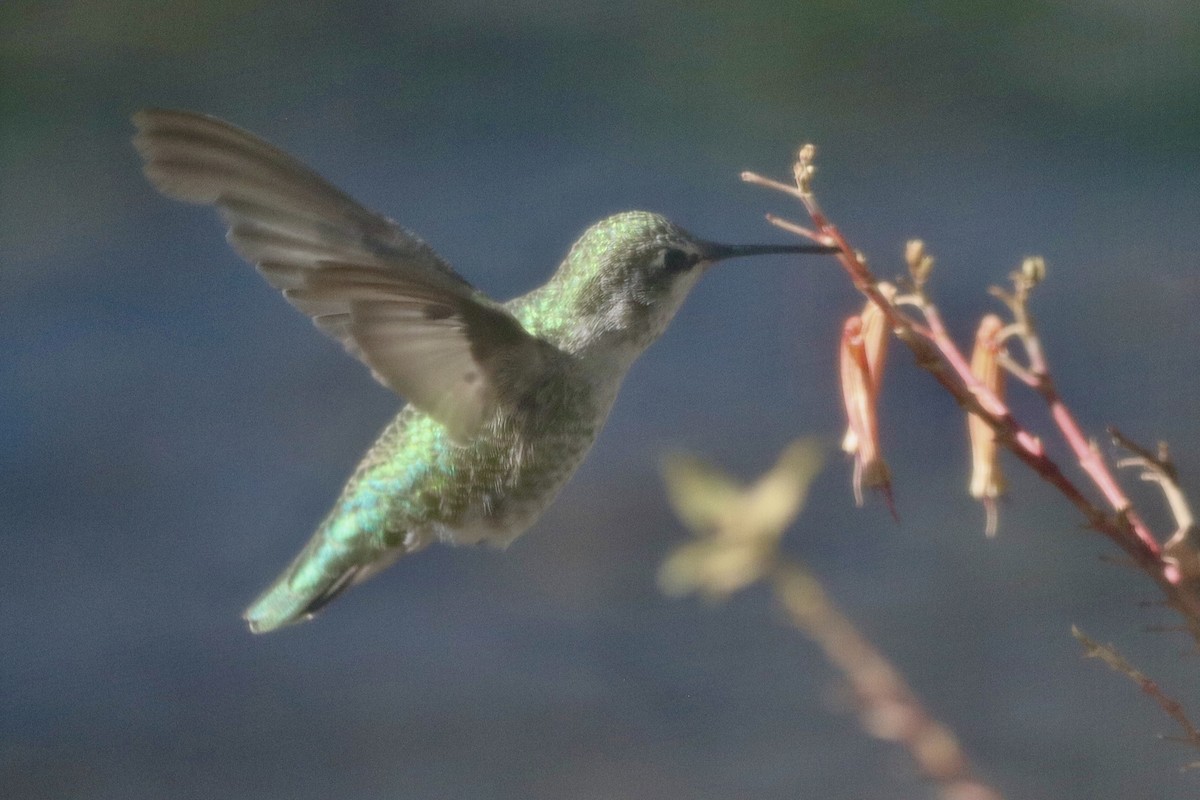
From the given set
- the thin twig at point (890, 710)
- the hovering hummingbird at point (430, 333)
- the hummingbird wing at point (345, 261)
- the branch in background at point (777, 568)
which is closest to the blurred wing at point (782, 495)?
the branch in background at point (777, 568)

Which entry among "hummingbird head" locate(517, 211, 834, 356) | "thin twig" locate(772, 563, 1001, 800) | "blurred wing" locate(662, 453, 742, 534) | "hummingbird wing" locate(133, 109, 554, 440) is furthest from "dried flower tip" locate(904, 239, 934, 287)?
"blurred wing" locate(662, 453, 742, 534)

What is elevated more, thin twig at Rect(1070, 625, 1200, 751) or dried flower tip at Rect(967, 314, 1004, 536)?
dried flower tip at Rect(967, 314, 1004, 536)

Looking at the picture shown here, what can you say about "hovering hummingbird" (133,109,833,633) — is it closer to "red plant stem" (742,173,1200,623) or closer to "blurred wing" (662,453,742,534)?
"red plant stem" (742,173,1200,623)

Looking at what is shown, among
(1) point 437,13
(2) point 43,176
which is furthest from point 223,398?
(1) point 437,13

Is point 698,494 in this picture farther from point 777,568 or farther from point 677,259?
point 677,259

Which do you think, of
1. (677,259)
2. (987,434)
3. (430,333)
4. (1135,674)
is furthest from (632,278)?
(1135,674)

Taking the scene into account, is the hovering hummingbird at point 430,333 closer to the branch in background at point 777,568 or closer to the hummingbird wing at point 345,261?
the hummingbird wing at point 345,261
